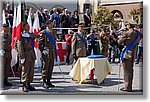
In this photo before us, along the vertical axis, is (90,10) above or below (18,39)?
above

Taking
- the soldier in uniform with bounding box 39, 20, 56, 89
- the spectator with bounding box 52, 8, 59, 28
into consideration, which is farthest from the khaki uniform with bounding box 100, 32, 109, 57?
the soldier in uniform with bounding box 39, 20, 56, 89

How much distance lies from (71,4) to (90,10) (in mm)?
2941

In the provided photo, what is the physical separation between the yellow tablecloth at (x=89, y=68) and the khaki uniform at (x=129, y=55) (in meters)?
0.81

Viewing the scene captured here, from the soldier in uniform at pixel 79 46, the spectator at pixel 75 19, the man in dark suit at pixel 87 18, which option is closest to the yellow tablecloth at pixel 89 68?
the soldier in uniform at pixel 79 46

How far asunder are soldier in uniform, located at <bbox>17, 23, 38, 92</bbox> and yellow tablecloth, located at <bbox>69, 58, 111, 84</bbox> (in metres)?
1.33

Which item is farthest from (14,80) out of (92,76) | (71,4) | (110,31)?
(110,31)

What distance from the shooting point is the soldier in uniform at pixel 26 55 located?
690cm

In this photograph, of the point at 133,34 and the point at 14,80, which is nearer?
the point at 133,34

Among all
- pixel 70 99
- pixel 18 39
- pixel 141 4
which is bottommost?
pixel 70 99

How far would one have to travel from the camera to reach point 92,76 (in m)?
8.12

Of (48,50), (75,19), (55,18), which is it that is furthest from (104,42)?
(48,50)

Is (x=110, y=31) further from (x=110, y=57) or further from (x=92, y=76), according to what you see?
(x=92, y=76)

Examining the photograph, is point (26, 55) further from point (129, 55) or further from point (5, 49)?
point (129, 55)

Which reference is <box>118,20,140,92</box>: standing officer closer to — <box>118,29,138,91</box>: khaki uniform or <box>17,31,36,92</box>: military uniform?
<box>118,29,138,91</box>: khaki uniform
